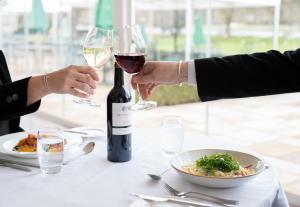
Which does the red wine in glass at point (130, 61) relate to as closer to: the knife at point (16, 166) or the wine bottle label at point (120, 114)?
the wine bottle label at point (120, 114)

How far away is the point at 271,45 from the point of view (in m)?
3.59

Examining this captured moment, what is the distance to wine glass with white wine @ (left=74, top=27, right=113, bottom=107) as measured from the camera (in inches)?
57.8

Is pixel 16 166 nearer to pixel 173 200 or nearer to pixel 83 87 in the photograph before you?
pixel 83 87

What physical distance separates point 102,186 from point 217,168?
1.09ft

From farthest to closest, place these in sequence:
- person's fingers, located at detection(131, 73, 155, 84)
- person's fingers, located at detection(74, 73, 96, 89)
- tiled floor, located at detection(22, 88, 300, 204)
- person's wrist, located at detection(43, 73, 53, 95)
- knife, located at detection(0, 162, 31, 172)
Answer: tiled floor, located at detection(22, 88, 300, 204)
person's fingers, located at detection(131, 73, 155, 84)
person's wrist, located at detection(43, 73, 53, 95)
person's fingers, located at detection(74, 73, 96, 89)
knife, located at detection(0, 162, 31, 172)

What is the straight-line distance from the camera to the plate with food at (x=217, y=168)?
3.74 ft

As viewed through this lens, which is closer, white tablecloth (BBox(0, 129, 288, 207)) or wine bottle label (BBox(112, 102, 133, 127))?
white tablecloth (BBox(0, 129, 288, 207))

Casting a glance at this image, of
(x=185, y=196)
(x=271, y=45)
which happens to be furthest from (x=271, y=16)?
(x=185, y=196)

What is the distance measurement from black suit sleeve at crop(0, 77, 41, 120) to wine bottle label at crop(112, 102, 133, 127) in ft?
1.62

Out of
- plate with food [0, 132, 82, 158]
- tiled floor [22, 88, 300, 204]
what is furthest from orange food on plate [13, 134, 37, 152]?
tiled floor [22, 88, 300, 204]

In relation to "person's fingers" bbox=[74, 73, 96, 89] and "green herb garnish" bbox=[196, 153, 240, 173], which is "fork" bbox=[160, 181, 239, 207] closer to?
"green herb garnish" bbox=[196, 153, 240, 173]

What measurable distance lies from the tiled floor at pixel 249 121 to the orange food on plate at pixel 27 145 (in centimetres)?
209

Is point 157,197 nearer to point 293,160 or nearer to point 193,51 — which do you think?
point 293,160

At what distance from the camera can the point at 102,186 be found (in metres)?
1.21
